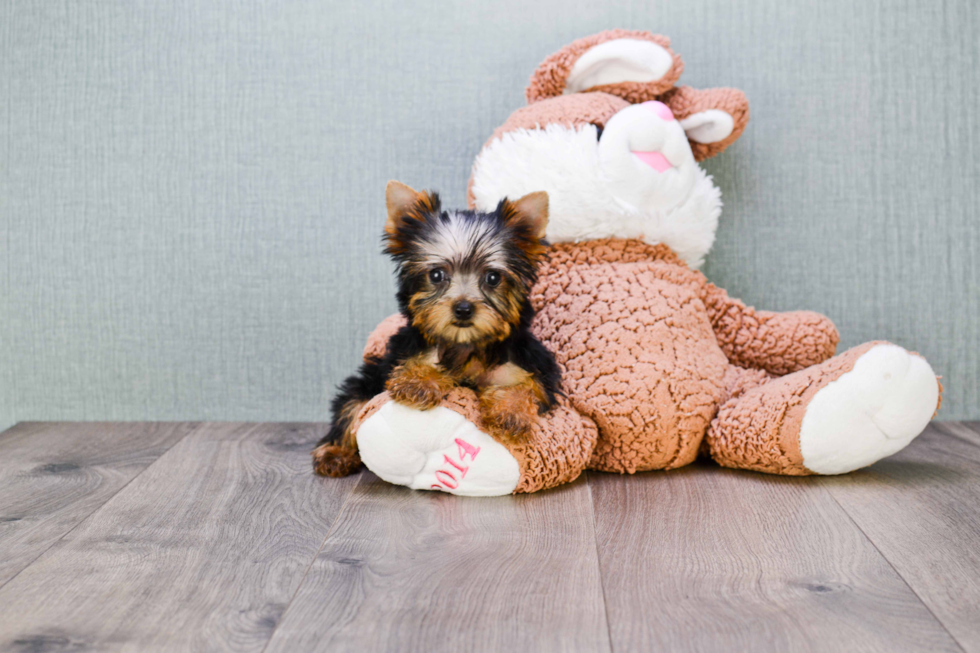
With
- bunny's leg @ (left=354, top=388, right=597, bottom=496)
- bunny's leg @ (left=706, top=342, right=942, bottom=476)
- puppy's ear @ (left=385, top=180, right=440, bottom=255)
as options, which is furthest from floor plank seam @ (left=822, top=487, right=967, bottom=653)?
puppy's ear @ (left=385, top=180, right=440, bottom=255)

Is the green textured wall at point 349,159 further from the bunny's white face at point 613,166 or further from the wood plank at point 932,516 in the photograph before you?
the wood plank at point 932,516

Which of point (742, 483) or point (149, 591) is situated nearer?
point (149, 591)

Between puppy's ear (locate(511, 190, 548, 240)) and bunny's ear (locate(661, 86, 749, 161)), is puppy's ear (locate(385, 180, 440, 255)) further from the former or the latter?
bunny's ear (locate(661, 86, 749, 161))

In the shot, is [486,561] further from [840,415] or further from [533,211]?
[840,415]

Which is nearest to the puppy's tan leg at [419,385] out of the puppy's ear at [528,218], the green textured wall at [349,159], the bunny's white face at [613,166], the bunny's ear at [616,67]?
the puppy's ear at [528,218]

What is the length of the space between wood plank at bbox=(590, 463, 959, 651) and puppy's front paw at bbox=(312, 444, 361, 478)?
0.61 metres

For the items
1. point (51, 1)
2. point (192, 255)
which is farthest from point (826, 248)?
point (51, 1)

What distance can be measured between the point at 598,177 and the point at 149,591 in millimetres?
1369

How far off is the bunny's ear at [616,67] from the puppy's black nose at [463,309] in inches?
35.2

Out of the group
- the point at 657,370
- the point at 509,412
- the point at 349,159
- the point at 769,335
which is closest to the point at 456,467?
the point at 509,412

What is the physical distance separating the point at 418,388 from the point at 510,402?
20 centimetres

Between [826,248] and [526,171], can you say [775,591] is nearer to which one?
[526,171]

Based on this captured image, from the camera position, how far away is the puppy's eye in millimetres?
1634

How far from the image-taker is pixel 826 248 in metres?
2.44
